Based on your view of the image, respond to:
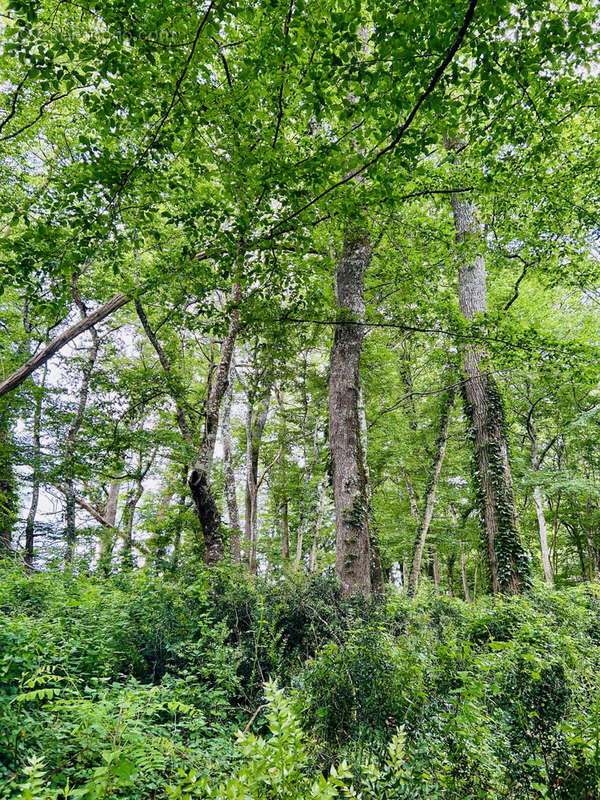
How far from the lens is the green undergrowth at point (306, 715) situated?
1.81 meters

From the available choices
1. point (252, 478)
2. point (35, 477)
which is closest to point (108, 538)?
point (35, 477)

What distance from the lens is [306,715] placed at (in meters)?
2.69

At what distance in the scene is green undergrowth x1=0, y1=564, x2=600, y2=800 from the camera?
1.81 meters

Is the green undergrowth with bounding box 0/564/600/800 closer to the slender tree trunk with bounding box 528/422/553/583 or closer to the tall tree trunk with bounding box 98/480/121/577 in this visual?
the tall tree trunk with bounding box 98/480/121/577

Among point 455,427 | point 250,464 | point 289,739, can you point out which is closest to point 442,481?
point 455,427

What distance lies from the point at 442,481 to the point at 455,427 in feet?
11.0

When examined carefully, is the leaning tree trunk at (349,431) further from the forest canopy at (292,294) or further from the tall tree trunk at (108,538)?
the tall tree trunk at (108,538)

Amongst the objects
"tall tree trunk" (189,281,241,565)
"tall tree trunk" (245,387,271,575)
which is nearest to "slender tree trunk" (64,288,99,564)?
"tall tree trunk" (189,281,241,565)

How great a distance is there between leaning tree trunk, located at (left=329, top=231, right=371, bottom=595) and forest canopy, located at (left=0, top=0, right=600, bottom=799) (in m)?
0.04

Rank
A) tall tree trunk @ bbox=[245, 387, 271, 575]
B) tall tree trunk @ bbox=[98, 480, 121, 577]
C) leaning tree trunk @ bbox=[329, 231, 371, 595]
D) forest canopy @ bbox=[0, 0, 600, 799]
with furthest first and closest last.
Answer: tall tree trunk @ bbox=[245, 387, 271, 575] < tall tree trunk @ bbox=[98, 480, 121, 577] < leaning tree trunk @ bbox=[329, 231, 371, 595] < forest canopy @ bbox=[0, 0, 600, 799]

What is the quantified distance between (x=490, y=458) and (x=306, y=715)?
6.60 m

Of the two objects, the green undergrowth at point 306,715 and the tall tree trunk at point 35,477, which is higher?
the tall tree trunk at point 35,477

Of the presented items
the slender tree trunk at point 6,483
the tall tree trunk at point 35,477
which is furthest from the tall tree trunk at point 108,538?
the slender tree trunk at point 6,483

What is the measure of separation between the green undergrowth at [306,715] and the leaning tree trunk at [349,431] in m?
0.84
